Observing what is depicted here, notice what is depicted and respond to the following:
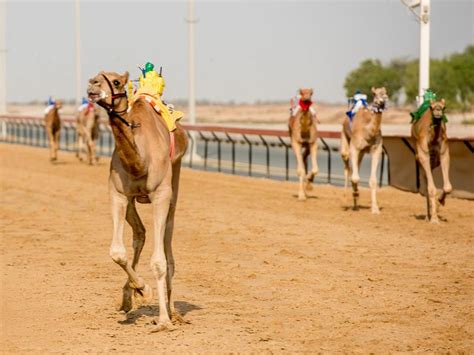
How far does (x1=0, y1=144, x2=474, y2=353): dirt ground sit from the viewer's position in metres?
8.65

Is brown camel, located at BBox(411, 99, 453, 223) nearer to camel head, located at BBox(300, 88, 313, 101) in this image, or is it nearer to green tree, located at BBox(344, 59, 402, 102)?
camel head, located at BBox(300, 88, 313, 101)

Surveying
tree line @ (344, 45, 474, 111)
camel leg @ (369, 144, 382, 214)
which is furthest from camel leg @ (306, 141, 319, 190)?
tree line @ (344, 45, 474, 111)

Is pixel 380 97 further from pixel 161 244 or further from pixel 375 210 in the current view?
pixel 161 244

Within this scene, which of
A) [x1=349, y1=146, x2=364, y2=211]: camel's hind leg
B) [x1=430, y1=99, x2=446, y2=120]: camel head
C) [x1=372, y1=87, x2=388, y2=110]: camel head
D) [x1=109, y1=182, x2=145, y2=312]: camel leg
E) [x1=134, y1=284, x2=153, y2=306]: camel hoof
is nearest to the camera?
[x1=109, y1=182, x2=145, y2=312]: camel leg

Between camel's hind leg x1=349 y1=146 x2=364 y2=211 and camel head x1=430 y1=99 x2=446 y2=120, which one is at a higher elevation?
camel head x1=430 y1=99 x2=446 y2=120

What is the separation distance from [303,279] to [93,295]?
219 cm

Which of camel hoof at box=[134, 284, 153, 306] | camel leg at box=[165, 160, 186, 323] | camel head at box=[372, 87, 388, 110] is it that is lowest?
camel hoof at box=[134, 284, 153, 306]

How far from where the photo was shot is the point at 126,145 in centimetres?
873

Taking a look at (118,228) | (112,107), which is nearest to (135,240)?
(118,228)

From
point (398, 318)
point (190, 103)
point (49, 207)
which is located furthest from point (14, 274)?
point (190, 103)

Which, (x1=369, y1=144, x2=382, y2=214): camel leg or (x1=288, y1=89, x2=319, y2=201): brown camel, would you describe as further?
(x1=288, y1=89, x2=319, y2=201): brown camel

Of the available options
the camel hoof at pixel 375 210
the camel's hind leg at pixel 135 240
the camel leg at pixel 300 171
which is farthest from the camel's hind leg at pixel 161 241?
the camel leg at pixel 300 171

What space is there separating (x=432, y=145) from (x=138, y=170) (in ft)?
29.8

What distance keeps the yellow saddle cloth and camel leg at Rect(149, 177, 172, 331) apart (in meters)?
0.77
